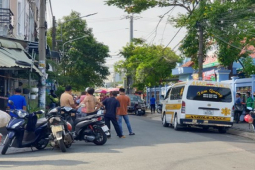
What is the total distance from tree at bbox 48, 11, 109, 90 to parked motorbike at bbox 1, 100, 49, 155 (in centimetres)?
4036

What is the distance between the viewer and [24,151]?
1345 cm

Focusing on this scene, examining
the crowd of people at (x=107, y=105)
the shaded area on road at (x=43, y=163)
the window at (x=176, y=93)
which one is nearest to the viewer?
the shaded area on road at (x=43, y=163)

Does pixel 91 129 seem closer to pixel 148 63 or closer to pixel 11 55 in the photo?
pixel 11 55

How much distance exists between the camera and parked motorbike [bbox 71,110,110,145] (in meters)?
14.3

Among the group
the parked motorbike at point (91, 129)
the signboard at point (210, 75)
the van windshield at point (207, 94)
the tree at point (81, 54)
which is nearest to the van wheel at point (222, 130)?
the van windshield at point (207, 94)

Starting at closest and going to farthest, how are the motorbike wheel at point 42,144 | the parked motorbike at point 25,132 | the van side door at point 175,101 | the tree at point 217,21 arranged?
the parked motorbike at point 25,132 → the motorbike wheel at point 42,144 → the van side door at point 175,101 → the tree at point 217,21

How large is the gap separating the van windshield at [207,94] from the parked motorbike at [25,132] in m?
8.23

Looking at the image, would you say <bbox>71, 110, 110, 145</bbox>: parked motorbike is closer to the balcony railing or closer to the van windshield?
the van windshield

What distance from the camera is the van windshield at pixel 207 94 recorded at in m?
20.1

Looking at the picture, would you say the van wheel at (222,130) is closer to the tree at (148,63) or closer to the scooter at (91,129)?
the scooter at (91,129)

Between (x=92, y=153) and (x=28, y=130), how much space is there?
6.02ft

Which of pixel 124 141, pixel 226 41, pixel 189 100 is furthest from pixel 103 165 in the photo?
pixel 226 41

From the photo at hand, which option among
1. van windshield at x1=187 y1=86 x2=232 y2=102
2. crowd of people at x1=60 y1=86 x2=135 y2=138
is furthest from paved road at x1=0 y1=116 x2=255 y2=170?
van windshield at x1=187 y1=86 x2=232 y2=102

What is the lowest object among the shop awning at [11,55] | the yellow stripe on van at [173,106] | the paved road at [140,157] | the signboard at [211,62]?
the paved road at [140,157]
